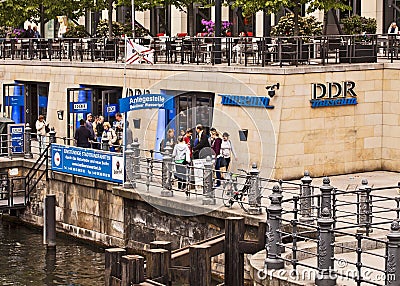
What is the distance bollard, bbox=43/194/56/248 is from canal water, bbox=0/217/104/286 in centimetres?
26

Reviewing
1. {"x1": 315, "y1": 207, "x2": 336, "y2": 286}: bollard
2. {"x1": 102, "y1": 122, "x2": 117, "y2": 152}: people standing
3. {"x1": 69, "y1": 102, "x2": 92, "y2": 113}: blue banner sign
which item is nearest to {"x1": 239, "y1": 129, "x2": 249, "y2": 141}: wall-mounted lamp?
{"x1": 102, "y1": 122, "x2": 117, "y2": 152}: people standing

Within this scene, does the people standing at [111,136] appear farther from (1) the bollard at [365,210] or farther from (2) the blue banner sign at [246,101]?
(1) the bollard at [365,210]

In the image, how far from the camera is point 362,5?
48500mm

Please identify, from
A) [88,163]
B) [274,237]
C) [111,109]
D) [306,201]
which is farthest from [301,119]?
[274,237]

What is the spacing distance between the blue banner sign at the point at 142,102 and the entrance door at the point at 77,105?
33.9 ft

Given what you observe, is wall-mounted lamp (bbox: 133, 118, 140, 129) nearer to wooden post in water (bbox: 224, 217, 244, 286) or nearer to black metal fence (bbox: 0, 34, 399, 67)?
black metal fence (bbox: 0, 34, 399, 67)

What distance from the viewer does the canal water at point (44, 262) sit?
29328 millimetres

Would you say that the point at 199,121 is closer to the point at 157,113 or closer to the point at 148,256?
the point at 157,113

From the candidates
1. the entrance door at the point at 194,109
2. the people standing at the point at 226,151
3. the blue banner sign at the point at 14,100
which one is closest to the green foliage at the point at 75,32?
the blue banner sign at the point at 14,100

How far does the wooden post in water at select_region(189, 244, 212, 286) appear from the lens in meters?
21.0

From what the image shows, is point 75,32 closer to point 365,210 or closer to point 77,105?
point 77,105

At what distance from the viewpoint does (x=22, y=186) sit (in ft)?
122

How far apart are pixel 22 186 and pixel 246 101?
8.50m

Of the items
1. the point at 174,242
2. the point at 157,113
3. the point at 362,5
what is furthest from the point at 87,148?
the point at 362,5
